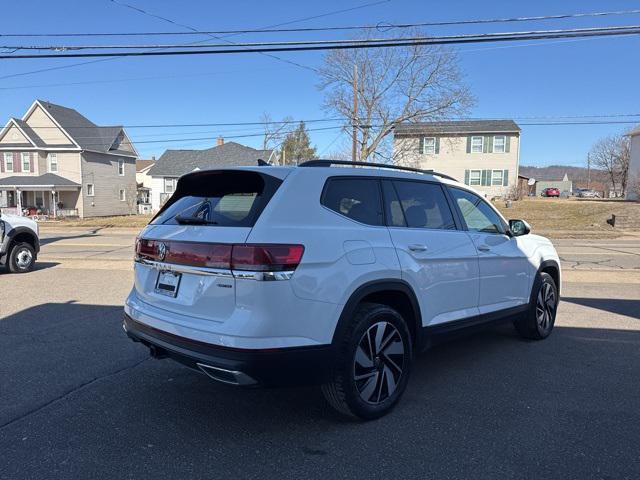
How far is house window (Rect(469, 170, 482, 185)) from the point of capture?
43.4 metres

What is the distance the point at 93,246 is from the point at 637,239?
21.9m

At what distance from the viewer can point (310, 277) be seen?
3.19 meters

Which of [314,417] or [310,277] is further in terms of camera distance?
[314,417]

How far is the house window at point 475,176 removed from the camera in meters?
43.4

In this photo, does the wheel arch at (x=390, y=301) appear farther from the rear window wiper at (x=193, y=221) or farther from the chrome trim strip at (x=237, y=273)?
the rear window wiper at (x=193, y=221)

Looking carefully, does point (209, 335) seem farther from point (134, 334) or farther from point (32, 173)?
point (32, 173)

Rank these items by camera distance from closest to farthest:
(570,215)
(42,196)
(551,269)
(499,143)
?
(551,269), (570,215), (42,196), (499,143)

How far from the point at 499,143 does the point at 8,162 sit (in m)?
41.4

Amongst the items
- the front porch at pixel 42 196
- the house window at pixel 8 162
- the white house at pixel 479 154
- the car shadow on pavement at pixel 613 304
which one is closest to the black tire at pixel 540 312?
the car shadow on pavement at pixel 613 304

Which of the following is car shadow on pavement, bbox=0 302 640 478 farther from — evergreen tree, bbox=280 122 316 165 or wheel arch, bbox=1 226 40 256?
evergreen tree, bbox=280 122 316 165

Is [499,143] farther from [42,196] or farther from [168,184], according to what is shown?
[42,196]

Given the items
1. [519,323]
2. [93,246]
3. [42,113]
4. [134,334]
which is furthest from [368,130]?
[134,334]

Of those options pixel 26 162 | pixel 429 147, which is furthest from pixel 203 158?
pixel 429 147

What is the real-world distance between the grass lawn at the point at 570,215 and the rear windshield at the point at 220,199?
22.4 m
